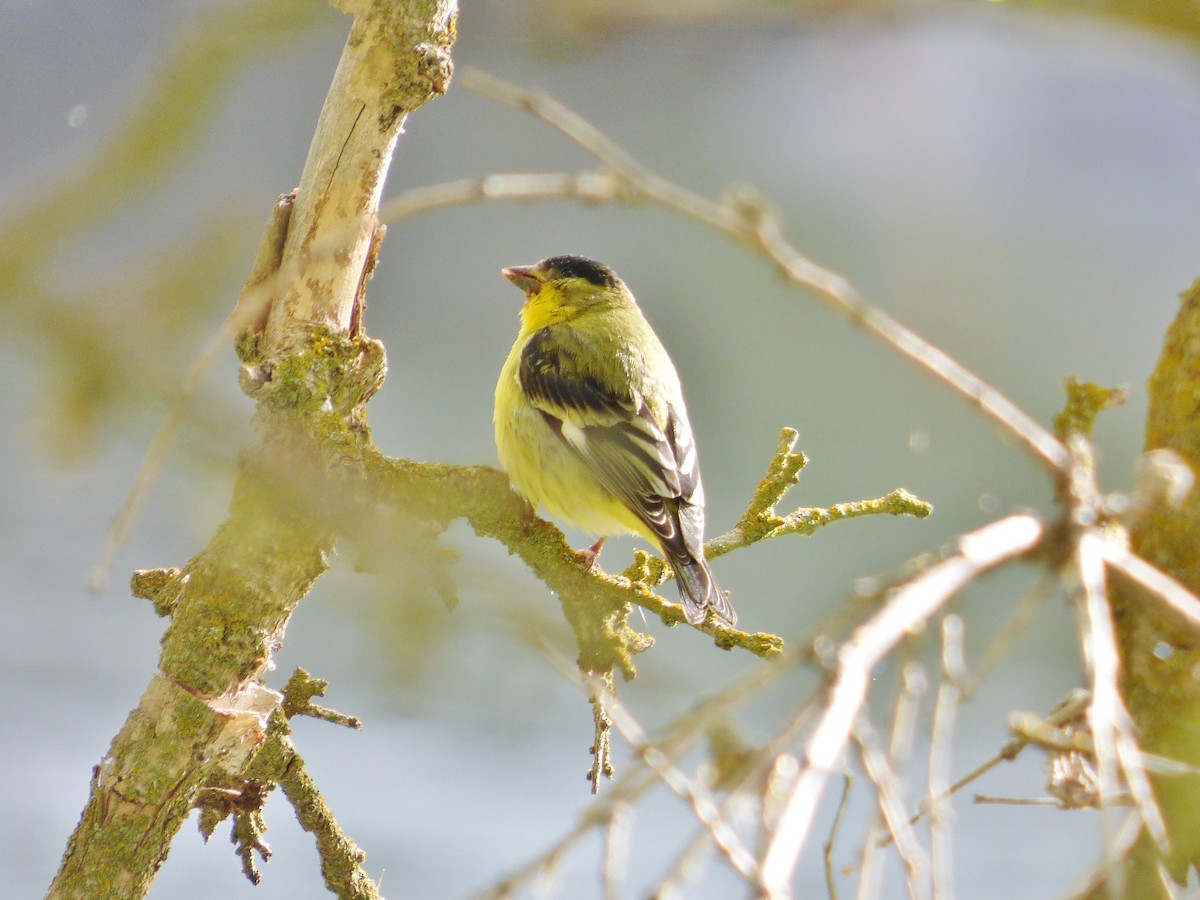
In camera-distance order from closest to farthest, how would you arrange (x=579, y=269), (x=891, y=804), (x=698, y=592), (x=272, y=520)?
(x=891, y=804) < (x=272, y=520) < (x=698, y=592) < (x=579, y=269)

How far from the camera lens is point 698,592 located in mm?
2666

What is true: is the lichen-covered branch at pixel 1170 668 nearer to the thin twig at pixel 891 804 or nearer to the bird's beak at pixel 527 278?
the thin twig at pixel 891 804

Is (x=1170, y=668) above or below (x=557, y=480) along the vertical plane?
below

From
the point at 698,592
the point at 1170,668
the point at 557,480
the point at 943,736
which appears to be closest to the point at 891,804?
the point at 943,736

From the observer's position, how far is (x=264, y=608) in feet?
6.59

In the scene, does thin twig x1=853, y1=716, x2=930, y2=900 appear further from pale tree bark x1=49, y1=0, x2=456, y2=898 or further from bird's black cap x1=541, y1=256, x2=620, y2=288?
bird's black cap x1=541, y1=256, x2=620, y2=288

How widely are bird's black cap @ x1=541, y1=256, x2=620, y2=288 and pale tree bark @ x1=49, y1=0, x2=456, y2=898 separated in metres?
1.68

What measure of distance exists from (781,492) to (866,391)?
2665 millimetres

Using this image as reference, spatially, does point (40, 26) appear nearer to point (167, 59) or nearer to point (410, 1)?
point (410, 1)

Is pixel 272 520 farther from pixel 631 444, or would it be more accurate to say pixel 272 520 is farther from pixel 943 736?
pixel 631 444

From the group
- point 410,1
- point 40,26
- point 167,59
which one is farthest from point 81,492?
point 40,26

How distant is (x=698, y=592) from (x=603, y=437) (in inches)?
28.5

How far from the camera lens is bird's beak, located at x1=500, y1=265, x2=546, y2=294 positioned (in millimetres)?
3934

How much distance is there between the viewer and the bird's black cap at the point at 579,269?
387 cm
